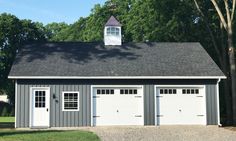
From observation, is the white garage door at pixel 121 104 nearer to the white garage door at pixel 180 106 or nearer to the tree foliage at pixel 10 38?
the white garage door at pixel 180 106

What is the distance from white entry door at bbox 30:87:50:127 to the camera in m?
23.6

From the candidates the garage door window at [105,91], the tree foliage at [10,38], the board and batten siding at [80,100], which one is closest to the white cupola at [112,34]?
the board and batten siding at [80,100]

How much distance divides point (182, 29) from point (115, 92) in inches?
510

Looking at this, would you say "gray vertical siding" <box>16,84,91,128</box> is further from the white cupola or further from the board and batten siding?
the white cupola

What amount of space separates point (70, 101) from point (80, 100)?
548 mm

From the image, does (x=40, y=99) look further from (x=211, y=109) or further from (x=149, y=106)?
(x=211, y=109)

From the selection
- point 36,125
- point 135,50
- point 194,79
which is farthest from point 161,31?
point 36,125

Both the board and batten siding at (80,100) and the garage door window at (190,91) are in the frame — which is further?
the garage door window at (190,91)

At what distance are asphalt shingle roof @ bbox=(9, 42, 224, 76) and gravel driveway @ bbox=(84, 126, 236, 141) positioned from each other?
12.9ft

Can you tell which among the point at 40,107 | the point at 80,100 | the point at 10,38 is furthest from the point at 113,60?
the point at 10,38

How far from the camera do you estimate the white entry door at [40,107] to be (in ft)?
77.4

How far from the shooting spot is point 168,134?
20.0 metres

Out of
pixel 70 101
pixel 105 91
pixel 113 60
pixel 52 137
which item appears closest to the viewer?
pixel 52 137

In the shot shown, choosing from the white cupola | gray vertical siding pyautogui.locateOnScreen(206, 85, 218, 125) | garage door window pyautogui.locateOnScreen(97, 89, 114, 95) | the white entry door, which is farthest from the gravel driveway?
the white cupola
